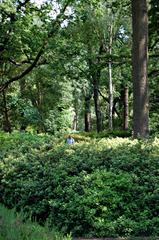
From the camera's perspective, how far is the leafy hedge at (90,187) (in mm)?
5914

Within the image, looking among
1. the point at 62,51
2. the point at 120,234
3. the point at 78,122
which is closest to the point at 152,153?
the point at 120,234

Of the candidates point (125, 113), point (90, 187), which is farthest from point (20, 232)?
point (125, 113)

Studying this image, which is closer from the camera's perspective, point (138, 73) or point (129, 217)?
point (129, 217)

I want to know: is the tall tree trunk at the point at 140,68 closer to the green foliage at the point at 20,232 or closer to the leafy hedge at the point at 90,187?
the leafy hedge at the point at 90,187

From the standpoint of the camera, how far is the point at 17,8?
2256 cm

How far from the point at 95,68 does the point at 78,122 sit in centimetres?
4571

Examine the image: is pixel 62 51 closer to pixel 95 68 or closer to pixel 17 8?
pixel 17 8

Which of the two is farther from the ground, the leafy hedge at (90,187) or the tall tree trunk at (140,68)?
the tall tree trunk at (140,68)

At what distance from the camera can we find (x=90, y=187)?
6.30 metres

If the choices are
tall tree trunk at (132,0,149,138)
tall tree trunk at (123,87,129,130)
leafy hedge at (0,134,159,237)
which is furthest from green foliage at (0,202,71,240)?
tall tree trunk at (123,87,129,130)

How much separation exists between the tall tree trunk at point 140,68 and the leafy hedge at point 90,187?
9.46 feet

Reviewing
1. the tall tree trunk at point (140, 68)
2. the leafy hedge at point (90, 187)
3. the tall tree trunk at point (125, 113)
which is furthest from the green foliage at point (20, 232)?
the tall tree trunk at point (125, 113)

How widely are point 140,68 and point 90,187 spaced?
5341mm

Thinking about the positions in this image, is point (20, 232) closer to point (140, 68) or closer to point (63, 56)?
point (140, 68)
